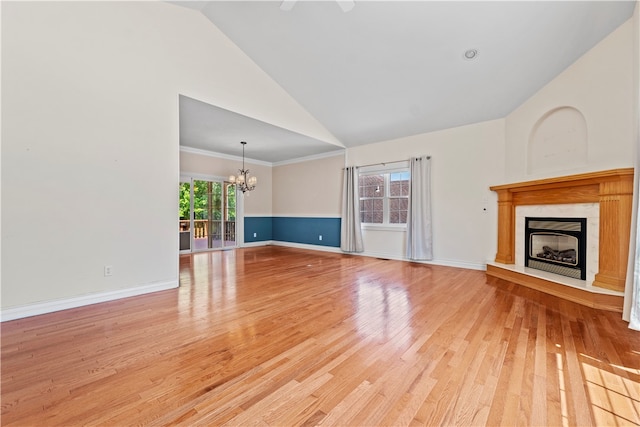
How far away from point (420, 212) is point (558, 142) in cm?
228

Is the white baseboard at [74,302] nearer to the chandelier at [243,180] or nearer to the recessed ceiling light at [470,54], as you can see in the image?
the chandelier at [243,180]

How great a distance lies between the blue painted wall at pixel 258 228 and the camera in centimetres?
771

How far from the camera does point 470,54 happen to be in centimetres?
350

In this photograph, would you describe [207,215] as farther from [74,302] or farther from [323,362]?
[323,362]

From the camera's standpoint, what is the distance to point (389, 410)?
136cm

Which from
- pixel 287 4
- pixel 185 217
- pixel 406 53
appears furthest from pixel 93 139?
pixel 406 53

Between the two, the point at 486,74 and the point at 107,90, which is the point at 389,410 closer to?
the point at 107,90

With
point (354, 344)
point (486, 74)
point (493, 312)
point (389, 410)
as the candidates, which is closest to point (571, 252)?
point (493, 312)

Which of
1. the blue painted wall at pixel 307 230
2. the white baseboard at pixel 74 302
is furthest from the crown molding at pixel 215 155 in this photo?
the white baseboard at pixel 74 302

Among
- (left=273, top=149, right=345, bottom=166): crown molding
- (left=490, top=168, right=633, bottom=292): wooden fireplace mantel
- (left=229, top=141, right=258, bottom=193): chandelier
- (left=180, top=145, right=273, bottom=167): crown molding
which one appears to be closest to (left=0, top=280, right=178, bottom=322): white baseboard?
(left=229, top=141, right=258, bottom=193): chandelier

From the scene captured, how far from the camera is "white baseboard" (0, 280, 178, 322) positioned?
8.33ft

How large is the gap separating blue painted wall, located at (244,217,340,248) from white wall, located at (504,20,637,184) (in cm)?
445

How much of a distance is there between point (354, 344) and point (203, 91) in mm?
3810

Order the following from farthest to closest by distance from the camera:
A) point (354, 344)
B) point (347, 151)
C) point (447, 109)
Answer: point (347, 151)
point (447, 109)
point (354, 344)
